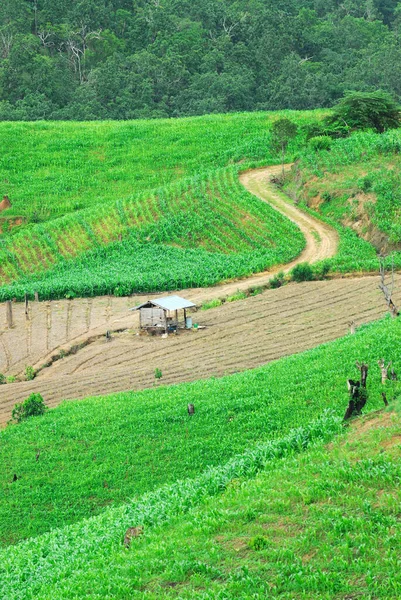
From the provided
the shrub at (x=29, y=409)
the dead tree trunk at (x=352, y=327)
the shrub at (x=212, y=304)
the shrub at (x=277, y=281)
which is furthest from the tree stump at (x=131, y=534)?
the shrub at (x=277, y=281)

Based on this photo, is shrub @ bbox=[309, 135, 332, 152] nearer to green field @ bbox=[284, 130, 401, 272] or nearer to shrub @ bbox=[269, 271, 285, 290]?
green field @ bbox=[284, 130, 401, 272]

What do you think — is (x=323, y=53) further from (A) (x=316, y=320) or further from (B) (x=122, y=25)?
(A) (x=316, y=320)

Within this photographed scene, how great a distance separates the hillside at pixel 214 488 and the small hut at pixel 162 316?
25.4 feet

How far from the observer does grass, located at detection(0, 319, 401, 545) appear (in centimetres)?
2139

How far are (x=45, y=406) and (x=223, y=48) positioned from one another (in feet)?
202

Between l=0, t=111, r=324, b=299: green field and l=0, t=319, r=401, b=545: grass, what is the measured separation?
16352 mm

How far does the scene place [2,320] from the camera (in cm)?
3962

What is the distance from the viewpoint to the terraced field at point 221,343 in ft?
97.0

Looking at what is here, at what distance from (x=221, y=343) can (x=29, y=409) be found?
7.63m

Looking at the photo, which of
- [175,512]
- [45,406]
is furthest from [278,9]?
[175,512]

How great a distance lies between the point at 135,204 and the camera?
52531mm

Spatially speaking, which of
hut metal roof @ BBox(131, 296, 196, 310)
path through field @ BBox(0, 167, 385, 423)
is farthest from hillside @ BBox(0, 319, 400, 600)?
hut metal roof @ BBox(131, 296, 196, 310)

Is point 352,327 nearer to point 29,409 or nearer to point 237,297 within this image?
point 237,297

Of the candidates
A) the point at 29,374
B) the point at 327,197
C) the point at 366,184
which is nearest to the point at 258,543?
the point at 29,374
